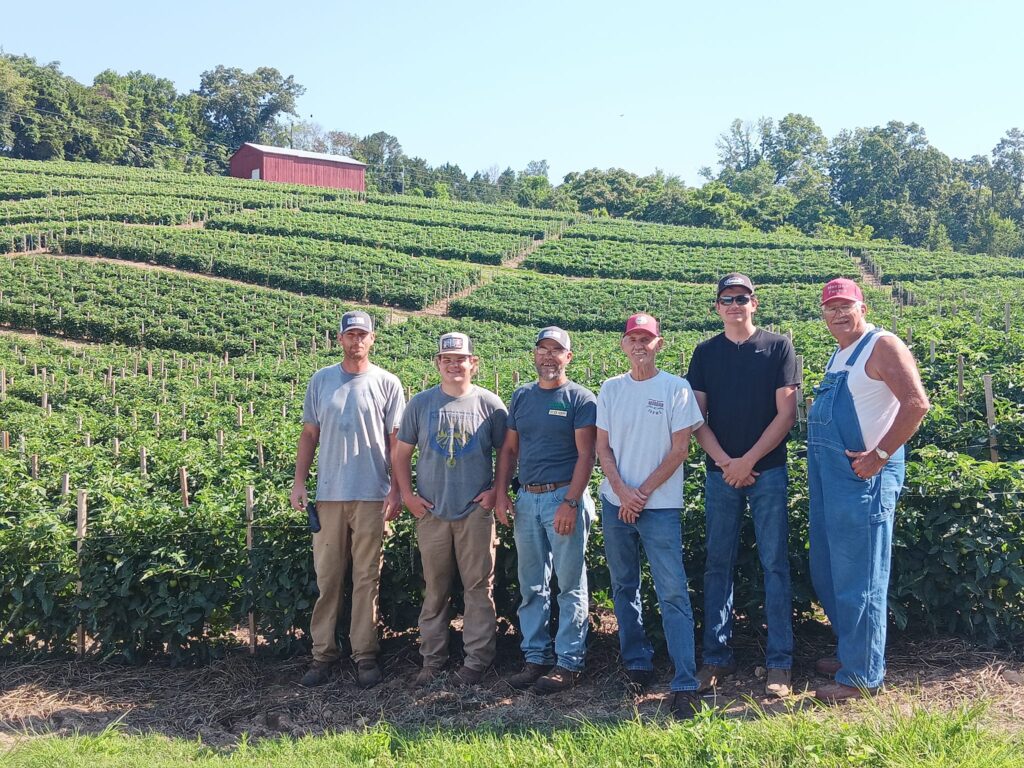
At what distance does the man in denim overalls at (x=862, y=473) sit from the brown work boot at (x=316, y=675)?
2923 mm

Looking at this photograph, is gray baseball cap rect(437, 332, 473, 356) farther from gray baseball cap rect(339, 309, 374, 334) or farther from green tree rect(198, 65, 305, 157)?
green tree rect(198, 65, 305, 157)

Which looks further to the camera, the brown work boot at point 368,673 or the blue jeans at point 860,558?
the brown work boot at point 368,673

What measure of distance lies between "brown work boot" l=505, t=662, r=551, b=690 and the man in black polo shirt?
0.92 m

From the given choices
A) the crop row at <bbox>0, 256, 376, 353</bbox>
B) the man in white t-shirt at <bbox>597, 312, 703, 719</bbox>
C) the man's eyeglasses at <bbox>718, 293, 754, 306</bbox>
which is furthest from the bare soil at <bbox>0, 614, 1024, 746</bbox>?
the crop row at <bbox>0, 256, 376, 353</bbox>

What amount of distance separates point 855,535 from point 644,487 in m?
1.10

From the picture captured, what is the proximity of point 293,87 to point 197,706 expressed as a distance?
11066 centimetres

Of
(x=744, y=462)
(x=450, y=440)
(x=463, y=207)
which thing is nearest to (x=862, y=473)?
(x=744, y=462)

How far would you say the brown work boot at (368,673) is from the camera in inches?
210

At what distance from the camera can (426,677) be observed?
5250 mm

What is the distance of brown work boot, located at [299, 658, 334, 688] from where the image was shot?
5352 mm

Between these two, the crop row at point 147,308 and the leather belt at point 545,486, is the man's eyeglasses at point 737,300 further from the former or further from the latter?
the crop row at point 147,308

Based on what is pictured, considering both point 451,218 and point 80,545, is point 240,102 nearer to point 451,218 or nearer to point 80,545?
point 451,218

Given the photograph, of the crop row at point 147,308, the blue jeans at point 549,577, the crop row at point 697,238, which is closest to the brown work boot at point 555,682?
the blue jeans at point 549,577

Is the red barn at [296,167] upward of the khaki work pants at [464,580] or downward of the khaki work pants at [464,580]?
upward
